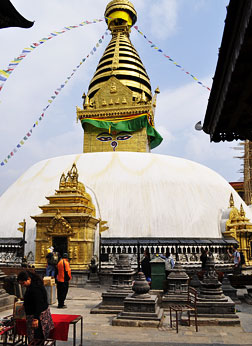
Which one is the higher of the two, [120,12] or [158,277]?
[120,12]

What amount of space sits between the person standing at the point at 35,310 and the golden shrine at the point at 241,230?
500 inches

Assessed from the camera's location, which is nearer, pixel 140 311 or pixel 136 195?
pixel 140 311

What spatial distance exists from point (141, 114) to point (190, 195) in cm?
1108

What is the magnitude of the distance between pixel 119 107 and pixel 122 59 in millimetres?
6443

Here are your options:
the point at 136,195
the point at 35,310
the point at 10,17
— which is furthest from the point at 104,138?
the point at 35,310

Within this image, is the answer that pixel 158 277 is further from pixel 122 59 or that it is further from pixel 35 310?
pixel 122 59

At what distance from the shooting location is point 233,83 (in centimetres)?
395

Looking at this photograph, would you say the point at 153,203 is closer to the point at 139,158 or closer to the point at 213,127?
the point at 139,158

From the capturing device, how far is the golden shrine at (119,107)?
83.6ft

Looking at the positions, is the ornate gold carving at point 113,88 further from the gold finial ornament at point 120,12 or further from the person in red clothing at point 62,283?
the person in red clothing at point 62,283

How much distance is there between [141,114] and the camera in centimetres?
2541

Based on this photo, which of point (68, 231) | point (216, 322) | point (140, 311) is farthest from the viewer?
point (68, 231)

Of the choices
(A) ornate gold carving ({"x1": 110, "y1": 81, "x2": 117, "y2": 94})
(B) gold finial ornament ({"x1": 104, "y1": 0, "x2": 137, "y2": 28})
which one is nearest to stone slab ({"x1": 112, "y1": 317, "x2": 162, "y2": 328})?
(A) ornate gold carving ({"x1": 110, "y1": 81, "x2": 117, "y2": 94})

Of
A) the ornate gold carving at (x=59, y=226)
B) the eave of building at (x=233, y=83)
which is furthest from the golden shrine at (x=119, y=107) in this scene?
the eave of building at (x=233, y=83)
